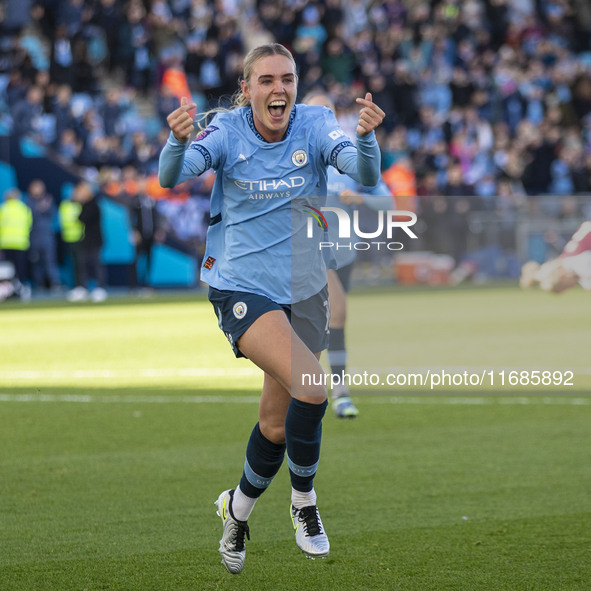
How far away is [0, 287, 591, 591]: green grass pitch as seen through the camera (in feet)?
15.8

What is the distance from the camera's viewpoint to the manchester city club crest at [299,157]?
4977 millimetres

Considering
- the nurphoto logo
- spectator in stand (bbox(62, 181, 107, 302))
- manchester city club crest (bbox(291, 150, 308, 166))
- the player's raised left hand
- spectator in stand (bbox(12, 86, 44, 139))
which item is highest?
the player's raised left hand

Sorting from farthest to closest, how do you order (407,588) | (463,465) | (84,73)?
1. (84,73)
2. (463,465)
3. (407,588)

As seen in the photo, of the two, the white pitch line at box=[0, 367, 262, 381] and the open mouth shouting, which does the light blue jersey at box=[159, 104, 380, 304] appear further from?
the white pitch line at box=[0, 367, 262, 381]

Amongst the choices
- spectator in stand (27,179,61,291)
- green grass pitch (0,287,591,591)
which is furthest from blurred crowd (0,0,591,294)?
green grass pitch (0,287,591,591)

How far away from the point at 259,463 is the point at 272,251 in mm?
889

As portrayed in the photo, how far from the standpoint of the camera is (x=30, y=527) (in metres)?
5.48

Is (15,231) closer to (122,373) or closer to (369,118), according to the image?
(122,373)

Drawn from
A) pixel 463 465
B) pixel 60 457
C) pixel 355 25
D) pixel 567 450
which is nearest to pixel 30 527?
pixel 60 457

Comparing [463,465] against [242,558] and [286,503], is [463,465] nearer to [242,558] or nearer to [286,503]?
[286,503]

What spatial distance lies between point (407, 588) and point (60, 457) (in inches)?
132

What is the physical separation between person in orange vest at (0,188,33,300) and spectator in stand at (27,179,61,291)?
0.34 metres

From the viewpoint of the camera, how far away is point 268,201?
4949 millimetres

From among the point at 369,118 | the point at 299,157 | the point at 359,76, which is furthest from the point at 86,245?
the point at 369,118
